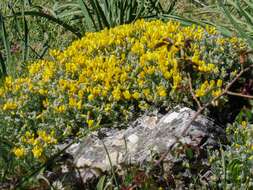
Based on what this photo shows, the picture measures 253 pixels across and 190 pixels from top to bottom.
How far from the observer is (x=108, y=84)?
348 centimetres

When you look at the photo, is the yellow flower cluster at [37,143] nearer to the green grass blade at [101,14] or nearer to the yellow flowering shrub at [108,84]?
the yellow flowering shrub at [108,84]

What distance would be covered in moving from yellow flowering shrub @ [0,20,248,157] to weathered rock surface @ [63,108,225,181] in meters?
0.10

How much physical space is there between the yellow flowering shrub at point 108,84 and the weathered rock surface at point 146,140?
0.10m

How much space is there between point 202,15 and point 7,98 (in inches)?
119

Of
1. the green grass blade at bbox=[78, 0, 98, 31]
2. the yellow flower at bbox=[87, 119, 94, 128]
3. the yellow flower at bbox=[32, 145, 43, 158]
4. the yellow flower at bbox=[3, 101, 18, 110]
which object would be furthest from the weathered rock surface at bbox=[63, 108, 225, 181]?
the green grass blade at bbox=[78, 0, 98, 31]

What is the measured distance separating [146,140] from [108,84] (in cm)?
48

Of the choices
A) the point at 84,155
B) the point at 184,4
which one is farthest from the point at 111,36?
the point at 184,4

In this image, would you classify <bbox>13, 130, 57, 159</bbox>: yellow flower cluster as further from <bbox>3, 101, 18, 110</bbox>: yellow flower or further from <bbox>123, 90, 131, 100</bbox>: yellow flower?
<bbox>123, 90, 131, 100</bbox>: yellow flower

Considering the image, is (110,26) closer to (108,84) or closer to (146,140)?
(108,84)

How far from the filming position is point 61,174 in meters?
2.99

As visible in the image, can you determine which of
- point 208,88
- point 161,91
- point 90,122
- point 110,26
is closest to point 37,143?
point 90,122

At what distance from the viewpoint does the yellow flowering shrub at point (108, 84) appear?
3.38 m

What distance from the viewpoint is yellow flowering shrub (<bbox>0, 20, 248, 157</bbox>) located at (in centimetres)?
338

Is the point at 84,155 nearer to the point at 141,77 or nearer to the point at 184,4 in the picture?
the point at 141,77
